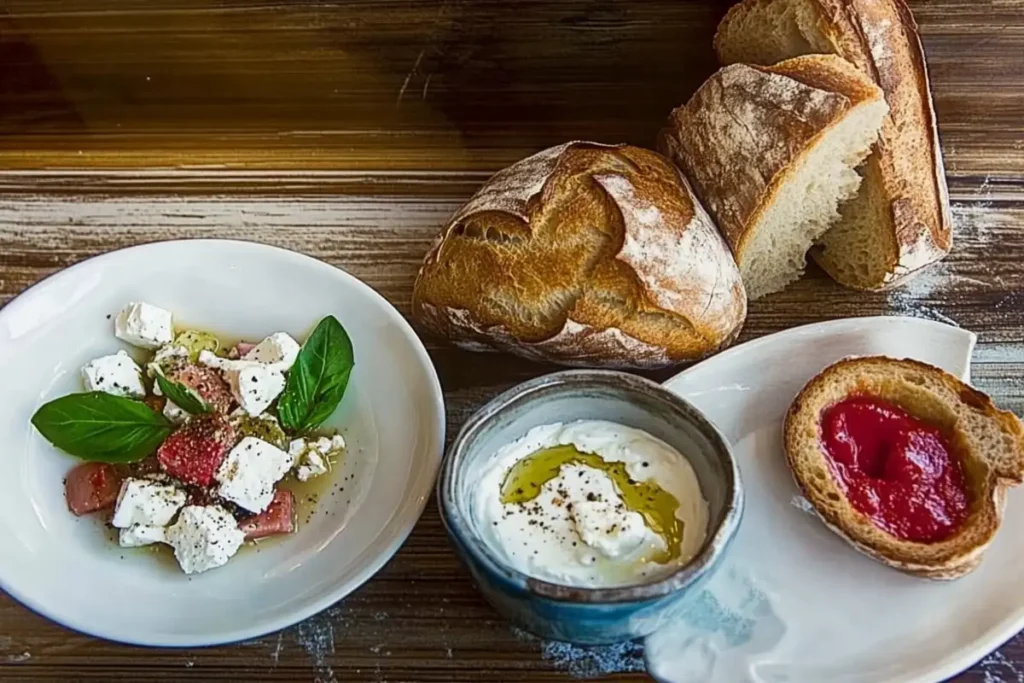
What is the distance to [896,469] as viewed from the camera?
1779mm

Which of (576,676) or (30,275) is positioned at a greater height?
(30,275)

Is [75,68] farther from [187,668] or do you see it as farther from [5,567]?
[187,668]

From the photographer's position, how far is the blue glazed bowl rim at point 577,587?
153 centimetres

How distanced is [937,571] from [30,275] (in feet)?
5.85

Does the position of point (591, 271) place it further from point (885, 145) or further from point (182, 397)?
point (182, 397)

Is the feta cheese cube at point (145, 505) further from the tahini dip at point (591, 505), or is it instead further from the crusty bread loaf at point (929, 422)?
the crusty bread loaf at point (929, 422)

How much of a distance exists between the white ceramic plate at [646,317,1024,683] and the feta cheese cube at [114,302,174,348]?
3.03ft

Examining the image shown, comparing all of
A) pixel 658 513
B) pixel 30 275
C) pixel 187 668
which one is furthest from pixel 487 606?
pixel 30 275

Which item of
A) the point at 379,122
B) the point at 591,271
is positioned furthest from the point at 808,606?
the point at 379,122

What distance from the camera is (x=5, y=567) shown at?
1735 millimetres

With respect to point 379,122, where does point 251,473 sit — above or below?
below

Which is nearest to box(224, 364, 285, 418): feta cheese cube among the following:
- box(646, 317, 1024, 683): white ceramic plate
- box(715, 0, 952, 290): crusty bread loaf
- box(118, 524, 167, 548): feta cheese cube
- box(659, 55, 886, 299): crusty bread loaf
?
box(118, 524, 167, 548): feta cheese cube

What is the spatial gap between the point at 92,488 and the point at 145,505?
0.14 m

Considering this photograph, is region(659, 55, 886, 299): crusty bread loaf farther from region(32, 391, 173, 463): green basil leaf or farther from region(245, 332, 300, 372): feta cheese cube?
region(32, 391, 173, 463): green basil leaf
